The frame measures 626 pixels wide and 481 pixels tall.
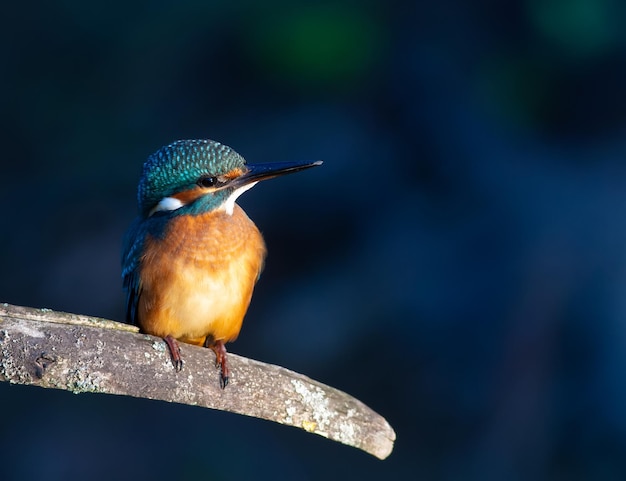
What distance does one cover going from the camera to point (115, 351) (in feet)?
5.30

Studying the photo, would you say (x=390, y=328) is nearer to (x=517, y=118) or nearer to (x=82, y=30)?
(x=517, y=118)

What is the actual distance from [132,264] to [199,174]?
0.30 meters

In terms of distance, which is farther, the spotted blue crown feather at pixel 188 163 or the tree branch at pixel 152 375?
the spotted blue crown feather at pixel 188 163

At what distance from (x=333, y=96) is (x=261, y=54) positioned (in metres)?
0.43

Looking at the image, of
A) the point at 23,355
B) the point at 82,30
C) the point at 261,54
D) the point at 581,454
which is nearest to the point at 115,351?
the point at 23,355

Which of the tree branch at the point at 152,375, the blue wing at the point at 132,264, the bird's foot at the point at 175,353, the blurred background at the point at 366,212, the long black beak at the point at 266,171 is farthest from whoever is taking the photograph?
the blurred background at the point at 366,212

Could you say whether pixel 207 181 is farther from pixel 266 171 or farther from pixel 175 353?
pixel 175 353

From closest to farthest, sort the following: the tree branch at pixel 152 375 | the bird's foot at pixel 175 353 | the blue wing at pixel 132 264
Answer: the tree branch at pixel 152 375 < the bird's foot at pixel 175 353 < the blue wing at pixel 132 264

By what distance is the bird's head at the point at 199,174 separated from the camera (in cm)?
196

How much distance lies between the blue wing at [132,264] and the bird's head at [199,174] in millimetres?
107

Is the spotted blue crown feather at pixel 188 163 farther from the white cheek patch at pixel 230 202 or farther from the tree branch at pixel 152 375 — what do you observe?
the tree branch at pixel 152 375

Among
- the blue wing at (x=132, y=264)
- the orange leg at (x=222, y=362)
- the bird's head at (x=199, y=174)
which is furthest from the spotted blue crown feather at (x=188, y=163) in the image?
the orange leg at (x=222, y=362)

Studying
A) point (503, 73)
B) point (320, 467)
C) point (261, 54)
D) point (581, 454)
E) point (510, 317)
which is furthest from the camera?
point (261, 54)

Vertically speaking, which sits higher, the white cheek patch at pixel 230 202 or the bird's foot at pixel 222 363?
the white cheek patch at pixel 230 202
